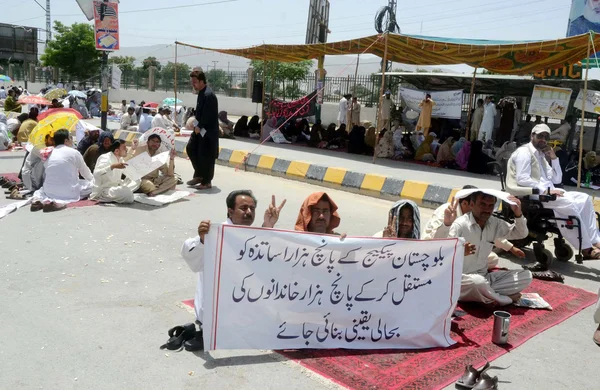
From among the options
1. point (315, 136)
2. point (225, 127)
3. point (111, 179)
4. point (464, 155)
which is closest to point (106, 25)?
point (225, 127)

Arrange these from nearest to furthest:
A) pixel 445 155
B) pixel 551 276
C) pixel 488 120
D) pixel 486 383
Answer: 1. pixel 486 383
2. pixel 551 276
3. pixel 445 155
4. pixel 488 120

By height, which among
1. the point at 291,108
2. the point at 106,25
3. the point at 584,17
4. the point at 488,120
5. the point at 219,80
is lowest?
the point at 291,108

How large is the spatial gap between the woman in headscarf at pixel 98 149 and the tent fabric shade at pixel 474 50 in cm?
588

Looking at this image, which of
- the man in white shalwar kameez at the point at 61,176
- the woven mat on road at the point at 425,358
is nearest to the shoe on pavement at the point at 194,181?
the man in white shalwar kameez at the point at 61,176

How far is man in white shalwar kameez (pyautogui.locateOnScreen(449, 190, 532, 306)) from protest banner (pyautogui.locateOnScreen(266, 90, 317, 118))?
13.0m

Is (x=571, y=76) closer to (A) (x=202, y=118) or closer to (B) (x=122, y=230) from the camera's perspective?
(A) (x=202, y=118)

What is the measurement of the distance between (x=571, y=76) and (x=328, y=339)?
15.8 m

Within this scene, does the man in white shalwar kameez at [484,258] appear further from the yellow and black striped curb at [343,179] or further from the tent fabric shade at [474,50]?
the tent fabric shade at [474,50]

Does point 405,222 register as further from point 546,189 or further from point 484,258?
point 546,189

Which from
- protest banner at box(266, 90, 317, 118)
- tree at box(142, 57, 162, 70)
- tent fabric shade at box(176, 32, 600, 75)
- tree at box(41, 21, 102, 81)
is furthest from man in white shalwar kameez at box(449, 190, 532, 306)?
tree at box(142, 57, 162, 70)

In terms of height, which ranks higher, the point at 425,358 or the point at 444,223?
the point at 444,223

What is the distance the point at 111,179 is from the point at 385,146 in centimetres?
828

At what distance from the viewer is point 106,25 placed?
48.6ft

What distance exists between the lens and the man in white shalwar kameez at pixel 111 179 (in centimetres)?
816
